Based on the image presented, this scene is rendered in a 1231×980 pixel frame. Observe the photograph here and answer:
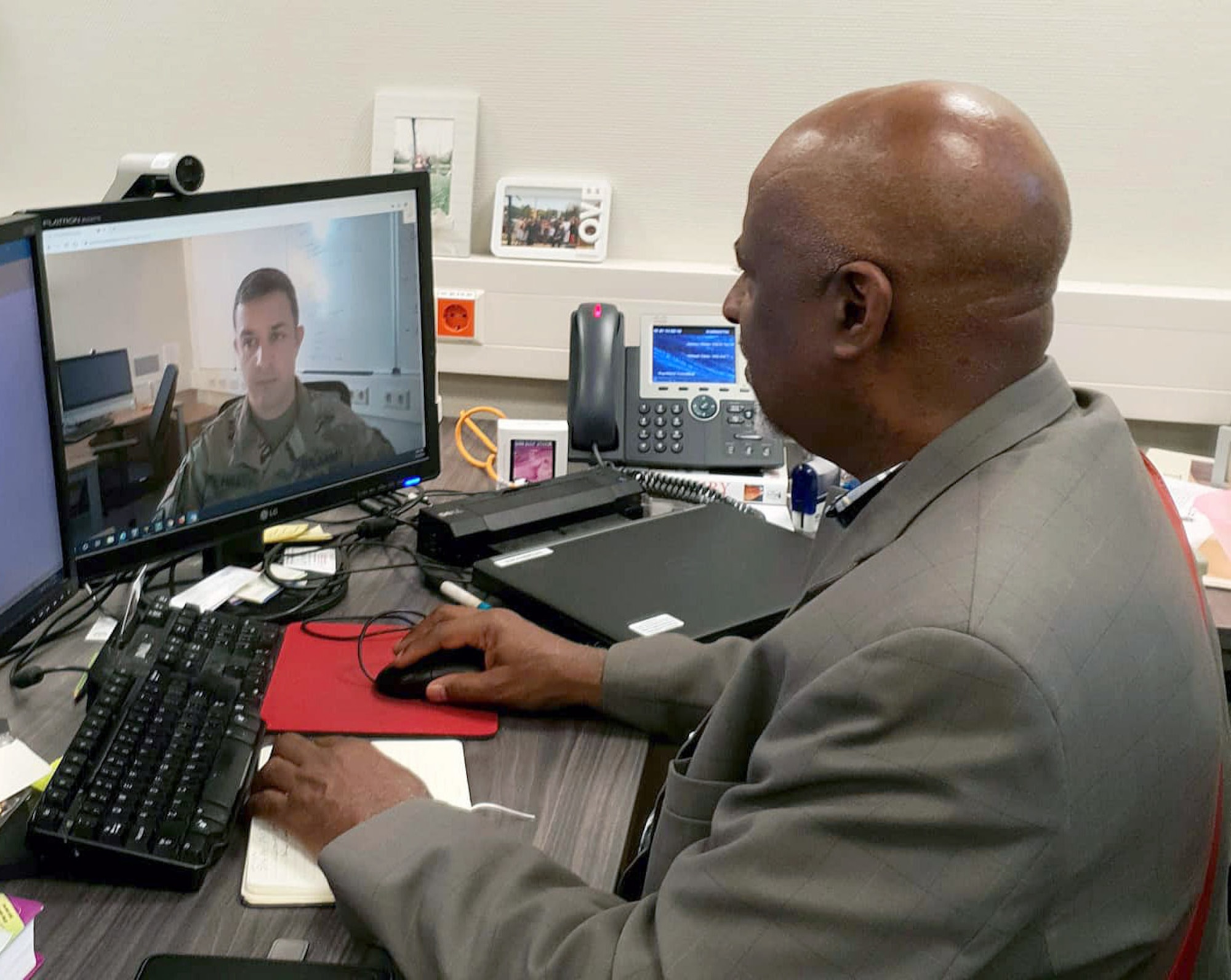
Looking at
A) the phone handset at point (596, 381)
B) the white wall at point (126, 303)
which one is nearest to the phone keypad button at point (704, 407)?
the phone handset at point (596, 381)

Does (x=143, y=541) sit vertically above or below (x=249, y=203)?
below

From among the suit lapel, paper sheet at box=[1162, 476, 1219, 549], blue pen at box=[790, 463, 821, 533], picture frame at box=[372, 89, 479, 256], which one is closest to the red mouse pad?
the suit lapel

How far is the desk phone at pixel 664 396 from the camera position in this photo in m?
1.86

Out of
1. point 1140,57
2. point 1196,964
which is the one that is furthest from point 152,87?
point 1196,964

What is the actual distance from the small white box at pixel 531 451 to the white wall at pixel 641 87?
56 centimetres

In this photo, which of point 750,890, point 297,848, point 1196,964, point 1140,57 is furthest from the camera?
point 1140,57

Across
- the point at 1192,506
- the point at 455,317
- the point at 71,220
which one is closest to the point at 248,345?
the point at 71,220

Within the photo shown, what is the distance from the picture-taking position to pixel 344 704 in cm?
115

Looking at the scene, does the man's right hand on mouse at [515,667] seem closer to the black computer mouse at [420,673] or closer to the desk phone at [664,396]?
the black computer mouse at [420,673]

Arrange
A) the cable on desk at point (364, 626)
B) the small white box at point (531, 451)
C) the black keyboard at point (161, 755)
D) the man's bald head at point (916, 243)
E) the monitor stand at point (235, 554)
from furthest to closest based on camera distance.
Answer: the small white box at point (531, 451) < the monitor stand at point (235, 554) < the cable on desk at point (364, 626) < the black keyboard at point (161, 755) < the man's bald head at point (916, 243)

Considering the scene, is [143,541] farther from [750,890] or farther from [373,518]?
[750,890]

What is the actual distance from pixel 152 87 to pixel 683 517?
139 cm

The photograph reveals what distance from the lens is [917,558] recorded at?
738 millimetres

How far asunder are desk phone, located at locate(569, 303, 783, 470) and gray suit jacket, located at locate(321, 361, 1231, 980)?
995 millimetres
